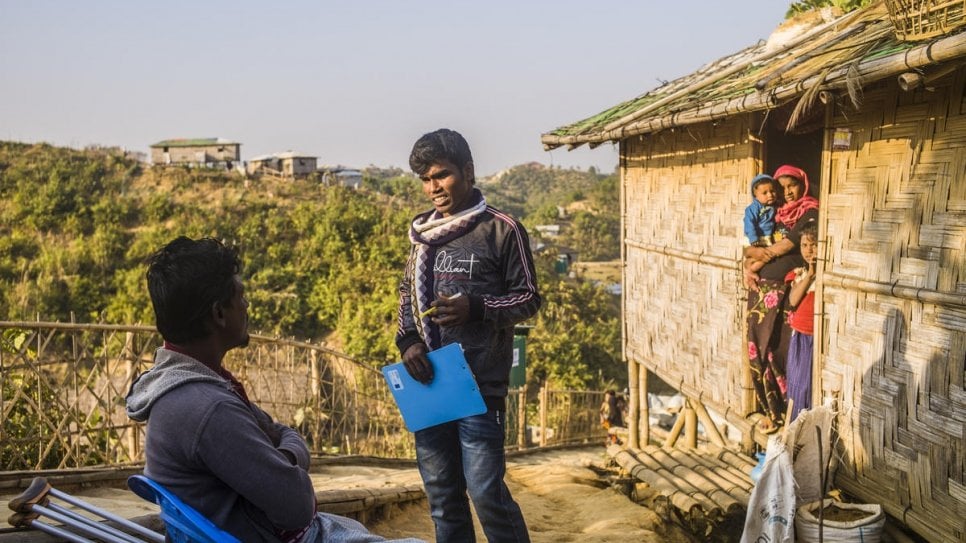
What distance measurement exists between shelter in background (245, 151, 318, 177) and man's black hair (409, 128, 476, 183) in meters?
35.5

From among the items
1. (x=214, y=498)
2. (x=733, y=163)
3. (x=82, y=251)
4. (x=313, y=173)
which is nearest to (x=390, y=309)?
(x=82, y=251)

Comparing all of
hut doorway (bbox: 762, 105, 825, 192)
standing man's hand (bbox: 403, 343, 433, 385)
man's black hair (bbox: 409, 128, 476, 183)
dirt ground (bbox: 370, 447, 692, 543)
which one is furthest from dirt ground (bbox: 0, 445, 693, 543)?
hut doorway (bbox: 762, 105, 825, 192)

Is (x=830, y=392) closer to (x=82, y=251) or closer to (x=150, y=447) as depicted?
(x=150, y=447)

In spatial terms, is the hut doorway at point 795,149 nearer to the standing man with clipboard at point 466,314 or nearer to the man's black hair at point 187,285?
the standing man with clipboard at point 466,314

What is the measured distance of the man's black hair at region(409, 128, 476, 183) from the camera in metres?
3.22

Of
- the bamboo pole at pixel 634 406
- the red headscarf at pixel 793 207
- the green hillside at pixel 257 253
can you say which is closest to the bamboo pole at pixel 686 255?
the red headscarf at pixel 793 207

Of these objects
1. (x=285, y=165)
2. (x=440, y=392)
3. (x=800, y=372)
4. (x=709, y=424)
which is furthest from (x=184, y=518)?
(x=285, y=165)

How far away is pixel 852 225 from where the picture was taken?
4.19m

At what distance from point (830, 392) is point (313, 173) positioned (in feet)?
118

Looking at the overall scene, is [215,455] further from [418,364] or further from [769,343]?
[769,343]

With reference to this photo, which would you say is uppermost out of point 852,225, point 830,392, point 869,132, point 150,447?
point 869,132

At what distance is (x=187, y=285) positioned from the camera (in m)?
2.09

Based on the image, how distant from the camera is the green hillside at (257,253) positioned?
24.0m

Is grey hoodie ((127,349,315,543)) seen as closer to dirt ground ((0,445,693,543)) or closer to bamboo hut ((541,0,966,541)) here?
dirt ground ((0,445,693,543))
